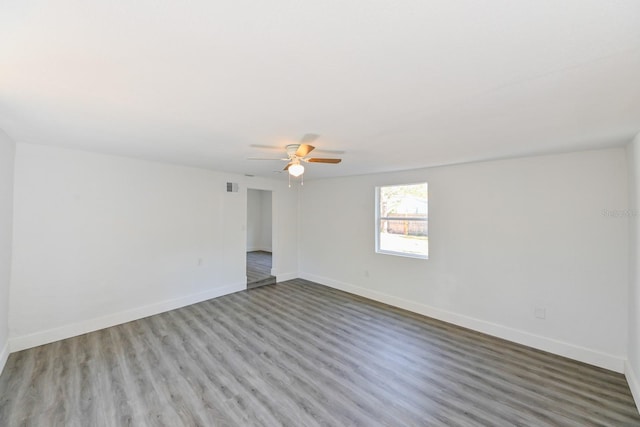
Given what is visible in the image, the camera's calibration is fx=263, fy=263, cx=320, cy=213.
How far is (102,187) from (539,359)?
5740 millimetres

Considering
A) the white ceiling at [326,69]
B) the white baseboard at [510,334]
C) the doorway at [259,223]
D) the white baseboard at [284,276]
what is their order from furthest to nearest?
1. the doorway at [259,223]
2. the white baseboard at [284,276]
3. the white baseboard at [510,334]
4. the white ceiling at [326,69]

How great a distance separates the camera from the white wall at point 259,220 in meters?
9.27

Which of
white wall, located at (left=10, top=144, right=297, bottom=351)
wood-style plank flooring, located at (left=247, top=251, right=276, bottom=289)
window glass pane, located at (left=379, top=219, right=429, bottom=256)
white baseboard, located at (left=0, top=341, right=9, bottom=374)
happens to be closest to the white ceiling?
white wall, located at (left=10, top=144, right=297, bottom=351)

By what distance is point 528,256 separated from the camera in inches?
128

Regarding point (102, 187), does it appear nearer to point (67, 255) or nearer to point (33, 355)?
point (67, 255)

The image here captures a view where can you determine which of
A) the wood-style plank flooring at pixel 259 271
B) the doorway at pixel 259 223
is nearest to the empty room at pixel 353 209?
the wood-style plank flooring at pixel 259 271

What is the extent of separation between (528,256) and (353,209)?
2.78 m

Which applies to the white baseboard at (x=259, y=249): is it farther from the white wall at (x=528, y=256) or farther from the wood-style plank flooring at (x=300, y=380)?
the wood-style plank flooring at (x=300, y=380)

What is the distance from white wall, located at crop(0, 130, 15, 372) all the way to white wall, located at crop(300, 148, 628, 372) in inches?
185

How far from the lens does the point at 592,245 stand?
9.41ft

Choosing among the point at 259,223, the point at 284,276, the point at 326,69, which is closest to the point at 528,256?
the point at 326,69

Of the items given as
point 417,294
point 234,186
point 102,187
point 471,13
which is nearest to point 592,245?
point 417,294

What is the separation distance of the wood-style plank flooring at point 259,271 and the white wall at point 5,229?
3.19 meters

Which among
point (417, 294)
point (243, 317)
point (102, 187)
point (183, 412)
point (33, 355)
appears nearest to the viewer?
point (183, 412)
